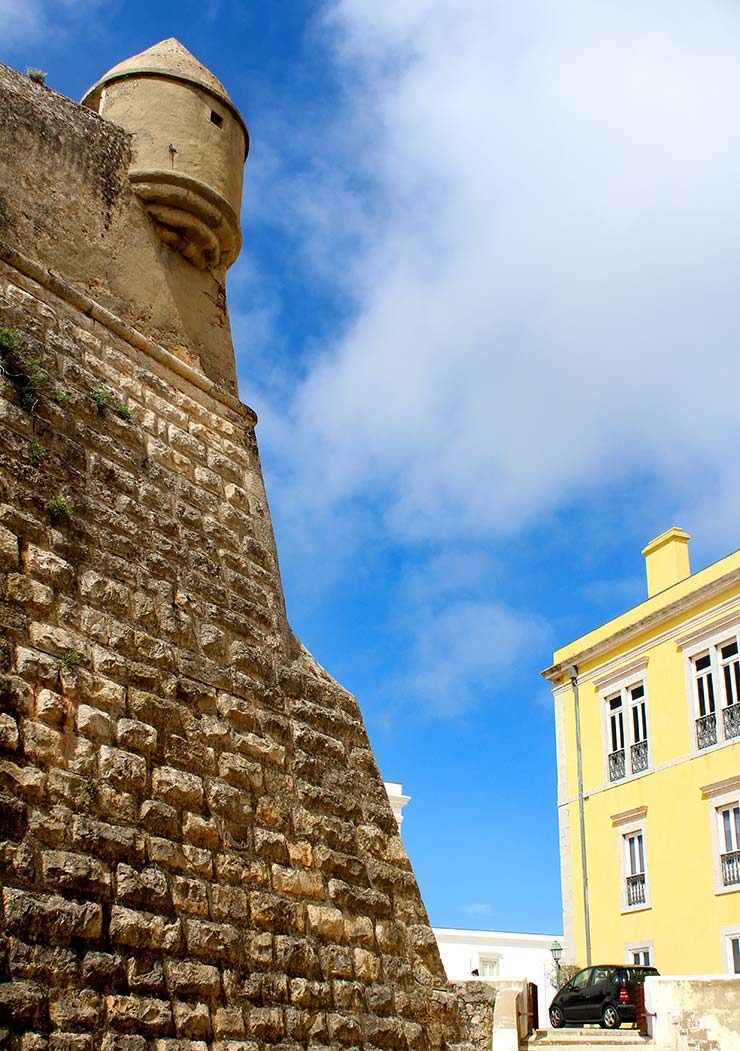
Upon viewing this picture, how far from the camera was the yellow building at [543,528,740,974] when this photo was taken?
2017 centimetres

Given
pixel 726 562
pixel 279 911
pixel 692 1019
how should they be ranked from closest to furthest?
pixel 279 911 < pixel 692 1019 < pixel 726 562

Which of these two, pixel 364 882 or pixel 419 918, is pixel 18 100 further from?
pixel 419 918

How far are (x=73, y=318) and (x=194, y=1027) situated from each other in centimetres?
372

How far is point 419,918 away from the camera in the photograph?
645 cm

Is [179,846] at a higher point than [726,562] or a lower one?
lower

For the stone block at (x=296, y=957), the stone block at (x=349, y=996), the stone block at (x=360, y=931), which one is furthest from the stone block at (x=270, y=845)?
the stone block at (x=349, y=996)

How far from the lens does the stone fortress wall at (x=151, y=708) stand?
14.6ft

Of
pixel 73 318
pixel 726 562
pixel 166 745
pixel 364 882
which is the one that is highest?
pixel 726 562

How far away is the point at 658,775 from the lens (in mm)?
22000

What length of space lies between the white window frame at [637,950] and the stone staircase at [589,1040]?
6.42 meters

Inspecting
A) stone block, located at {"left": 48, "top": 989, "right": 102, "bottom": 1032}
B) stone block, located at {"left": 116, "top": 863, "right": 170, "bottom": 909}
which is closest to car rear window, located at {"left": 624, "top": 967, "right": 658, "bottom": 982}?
A: stone block, located at {"left": 116, "top": 863, "right": 170, "bottom": 909}

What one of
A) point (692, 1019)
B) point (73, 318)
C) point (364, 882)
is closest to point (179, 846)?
point (364, 882)

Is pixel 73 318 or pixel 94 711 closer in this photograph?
pixel 94 711

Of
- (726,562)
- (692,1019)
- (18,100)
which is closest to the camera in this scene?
(18,100)
